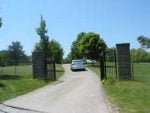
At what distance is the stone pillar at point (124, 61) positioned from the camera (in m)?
25.9

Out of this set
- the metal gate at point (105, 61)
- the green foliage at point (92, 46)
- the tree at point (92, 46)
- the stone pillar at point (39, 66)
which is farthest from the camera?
the green foliage at point (92, 46)

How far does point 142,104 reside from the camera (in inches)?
542

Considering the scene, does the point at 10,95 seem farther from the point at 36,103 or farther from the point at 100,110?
the point at 100,110

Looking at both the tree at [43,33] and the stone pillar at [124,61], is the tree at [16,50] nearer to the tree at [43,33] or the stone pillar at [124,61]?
the tree at [43,33]

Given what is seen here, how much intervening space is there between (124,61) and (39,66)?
7.97m

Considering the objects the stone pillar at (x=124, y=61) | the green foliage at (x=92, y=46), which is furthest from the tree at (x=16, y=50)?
the stone pillar at (x=124, y=61)

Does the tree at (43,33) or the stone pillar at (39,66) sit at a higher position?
the tree at (43,33)

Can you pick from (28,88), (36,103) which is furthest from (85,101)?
(28,88)

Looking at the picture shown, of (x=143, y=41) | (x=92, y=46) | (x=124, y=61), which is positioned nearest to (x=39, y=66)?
(x=124, y=61)

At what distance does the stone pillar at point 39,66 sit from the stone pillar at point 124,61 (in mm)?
7121

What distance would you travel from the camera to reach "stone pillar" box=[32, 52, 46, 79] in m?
30.4

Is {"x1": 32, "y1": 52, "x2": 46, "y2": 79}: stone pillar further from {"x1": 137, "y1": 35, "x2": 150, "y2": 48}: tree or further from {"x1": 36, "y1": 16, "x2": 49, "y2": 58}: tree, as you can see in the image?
{"x1": 137, "y1": 35, "x2": 150, "y2": 48}: tree

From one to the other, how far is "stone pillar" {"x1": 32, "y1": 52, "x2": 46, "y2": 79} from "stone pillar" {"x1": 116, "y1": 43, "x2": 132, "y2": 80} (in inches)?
280

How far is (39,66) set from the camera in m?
30.6
